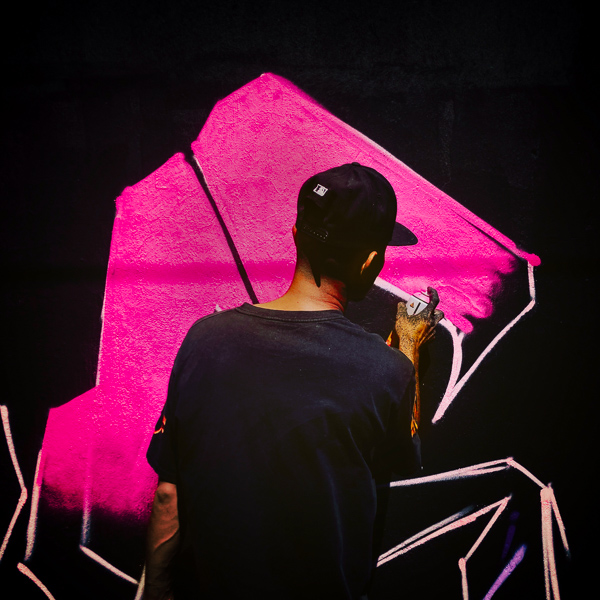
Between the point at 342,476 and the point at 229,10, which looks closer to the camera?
the point at 342,476

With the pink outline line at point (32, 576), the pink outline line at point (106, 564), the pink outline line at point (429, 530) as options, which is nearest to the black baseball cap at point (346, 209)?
the pink outline line at point (429, 530)

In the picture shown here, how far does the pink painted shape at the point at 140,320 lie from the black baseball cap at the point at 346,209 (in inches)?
26.1

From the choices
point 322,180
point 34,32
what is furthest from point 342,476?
point 34,32

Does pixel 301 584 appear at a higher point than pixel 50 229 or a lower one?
lower

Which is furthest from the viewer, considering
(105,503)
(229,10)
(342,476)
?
(105,503)

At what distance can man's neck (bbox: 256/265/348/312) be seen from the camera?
45.7 inches

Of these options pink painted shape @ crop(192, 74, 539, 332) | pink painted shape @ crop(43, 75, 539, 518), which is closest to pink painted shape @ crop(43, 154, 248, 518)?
pink painted shape @ crop(43, 75, 539, 518)

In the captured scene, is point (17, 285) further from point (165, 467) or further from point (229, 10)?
point (229, 10)

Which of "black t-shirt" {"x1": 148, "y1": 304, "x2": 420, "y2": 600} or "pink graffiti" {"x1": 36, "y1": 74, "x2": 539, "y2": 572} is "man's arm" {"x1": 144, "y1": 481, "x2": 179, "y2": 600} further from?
"pink graffiti" {"x1": 36, "y1": 74, "x2": 539, "y2": 572}

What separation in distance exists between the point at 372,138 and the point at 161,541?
5.86ft

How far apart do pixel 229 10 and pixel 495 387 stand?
2.08m

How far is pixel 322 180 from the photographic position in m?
1.19

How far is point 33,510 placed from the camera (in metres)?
1.78

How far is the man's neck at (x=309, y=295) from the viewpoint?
116 centimetres
